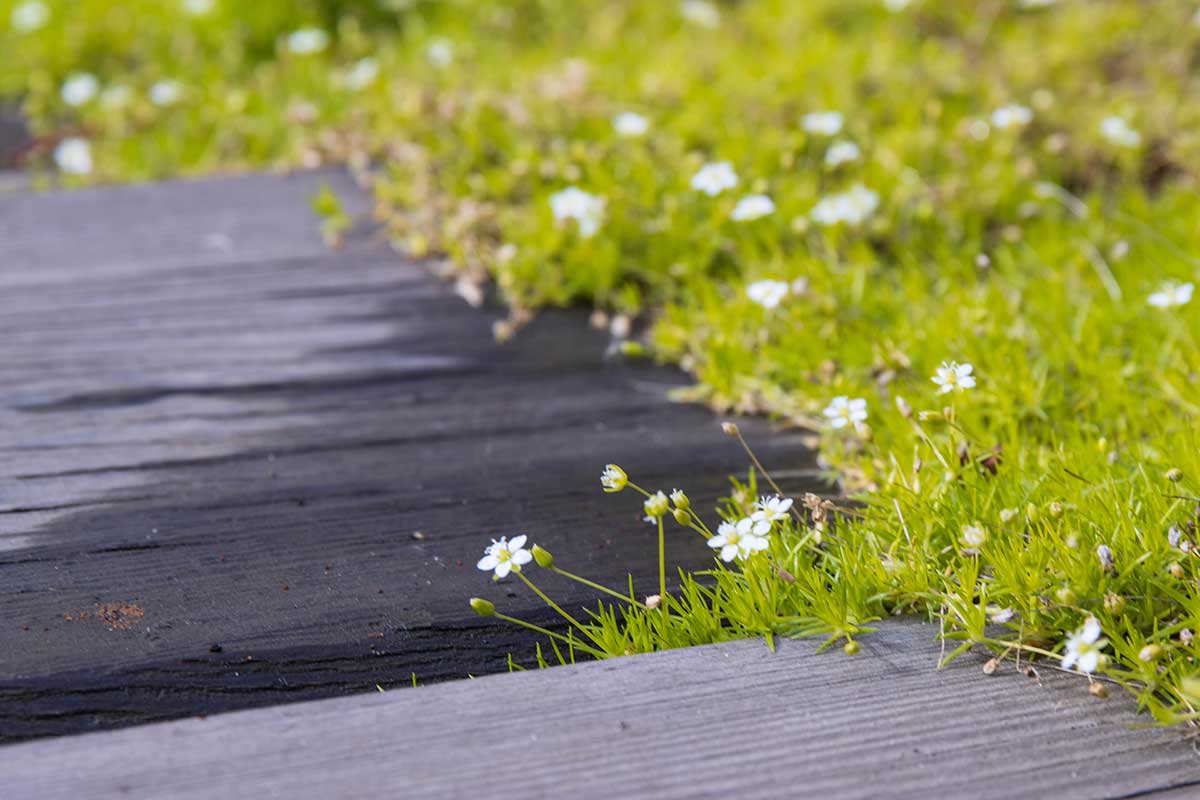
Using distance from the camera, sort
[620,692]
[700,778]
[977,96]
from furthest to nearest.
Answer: [977,96] → [620,692] → [700,778]

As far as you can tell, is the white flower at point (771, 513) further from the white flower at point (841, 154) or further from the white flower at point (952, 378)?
the white flower at point (841, 154)

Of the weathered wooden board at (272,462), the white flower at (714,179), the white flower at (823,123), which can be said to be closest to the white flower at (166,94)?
the weathered wooden board at (272,462)

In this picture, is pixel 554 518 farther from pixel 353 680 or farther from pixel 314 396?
pixel 314 396

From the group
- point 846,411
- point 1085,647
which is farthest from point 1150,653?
point 846,411

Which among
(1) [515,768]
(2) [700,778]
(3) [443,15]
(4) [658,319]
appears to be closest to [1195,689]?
(2) [700,778]

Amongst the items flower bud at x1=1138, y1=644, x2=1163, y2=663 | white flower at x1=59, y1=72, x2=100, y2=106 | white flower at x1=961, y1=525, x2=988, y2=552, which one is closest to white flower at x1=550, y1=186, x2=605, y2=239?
white flower at x1=961, y1=525, x2=988, y2=552

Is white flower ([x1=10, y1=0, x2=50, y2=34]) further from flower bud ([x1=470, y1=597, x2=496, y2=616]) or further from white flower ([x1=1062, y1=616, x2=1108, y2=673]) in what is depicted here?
white flower ([x1=1062, y1=616, x2=1108, y2=673])
